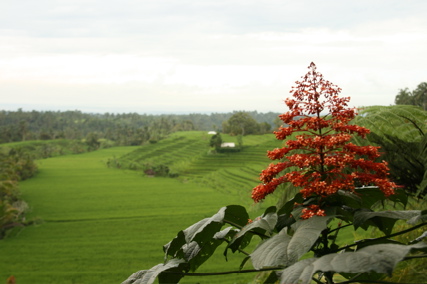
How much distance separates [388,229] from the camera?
1384 millimetres

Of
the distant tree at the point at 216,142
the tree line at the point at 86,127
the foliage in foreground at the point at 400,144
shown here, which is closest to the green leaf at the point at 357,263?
the foliage in foreground at the point at 400,144

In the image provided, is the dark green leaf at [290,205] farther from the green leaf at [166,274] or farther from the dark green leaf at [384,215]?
the green leaf at [166,274]

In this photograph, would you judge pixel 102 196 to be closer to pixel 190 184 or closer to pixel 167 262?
pixel 190 184

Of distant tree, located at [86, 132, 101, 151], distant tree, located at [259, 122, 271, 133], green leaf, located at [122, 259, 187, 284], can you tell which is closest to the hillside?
distant tree, located at [259, 122, 271, 133]

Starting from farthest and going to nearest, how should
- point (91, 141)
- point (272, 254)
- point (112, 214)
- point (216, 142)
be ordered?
1. point (91, 141)
2. point (216, 142)
3. point (112, 214)
4. point (272, 254)

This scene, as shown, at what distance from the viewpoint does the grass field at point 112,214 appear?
18.0 m

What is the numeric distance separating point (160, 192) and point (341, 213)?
33.0 metres

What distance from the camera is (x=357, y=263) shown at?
32.0 inches

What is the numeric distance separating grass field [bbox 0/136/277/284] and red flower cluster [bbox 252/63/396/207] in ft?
48.3

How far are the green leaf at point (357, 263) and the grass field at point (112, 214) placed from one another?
1515 cm

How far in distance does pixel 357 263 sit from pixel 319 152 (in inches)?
22.7

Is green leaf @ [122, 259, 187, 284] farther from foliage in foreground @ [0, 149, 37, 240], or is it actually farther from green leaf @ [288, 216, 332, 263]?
foliage in foreground @ [0, 149, 37, 240]

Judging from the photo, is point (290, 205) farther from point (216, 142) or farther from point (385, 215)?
point (216, 142)

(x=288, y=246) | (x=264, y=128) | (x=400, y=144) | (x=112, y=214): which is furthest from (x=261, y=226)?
(x=264, y=128)
